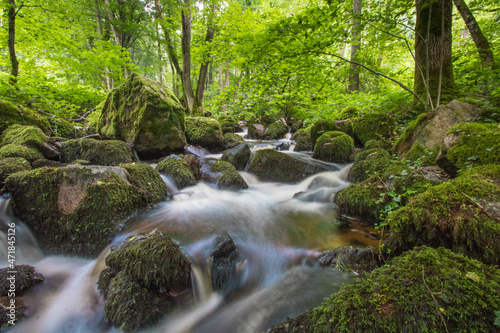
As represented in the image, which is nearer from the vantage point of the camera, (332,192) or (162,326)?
(162,326)

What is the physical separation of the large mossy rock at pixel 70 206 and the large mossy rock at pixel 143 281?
937 millimetres

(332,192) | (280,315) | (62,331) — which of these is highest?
(332,192)

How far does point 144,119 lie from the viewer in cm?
611

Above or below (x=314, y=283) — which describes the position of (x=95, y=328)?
below

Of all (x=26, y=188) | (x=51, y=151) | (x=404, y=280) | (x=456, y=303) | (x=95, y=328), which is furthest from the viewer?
(x=51, y=151)

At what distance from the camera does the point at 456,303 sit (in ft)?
3.83

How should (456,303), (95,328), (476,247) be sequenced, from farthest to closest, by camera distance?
1. (95,328)
2. (476,247)
3. (456,303)

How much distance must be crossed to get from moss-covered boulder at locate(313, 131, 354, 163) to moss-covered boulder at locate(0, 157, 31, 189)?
687 cm

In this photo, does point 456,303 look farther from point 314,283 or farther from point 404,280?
point 314,283

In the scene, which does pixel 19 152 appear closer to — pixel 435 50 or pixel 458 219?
pixel 458 219

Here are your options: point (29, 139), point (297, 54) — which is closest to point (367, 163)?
point (297, 54)

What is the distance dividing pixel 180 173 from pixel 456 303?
494 centimetres

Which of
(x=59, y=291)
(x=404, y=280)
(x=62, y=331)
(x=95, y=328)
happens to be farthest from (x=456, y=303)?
(x=59, y=291)

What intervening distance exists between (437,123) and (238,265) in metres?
4.40
